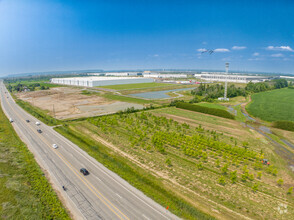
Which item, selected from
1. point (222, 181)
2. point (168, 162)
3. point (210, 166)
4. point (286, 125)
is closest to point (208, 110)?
point (286, 125)

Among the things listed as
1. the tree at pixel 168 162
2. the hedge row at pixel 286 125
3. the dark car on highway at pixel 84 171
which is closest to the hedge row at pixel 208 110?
the hedge row at pixel 286 125

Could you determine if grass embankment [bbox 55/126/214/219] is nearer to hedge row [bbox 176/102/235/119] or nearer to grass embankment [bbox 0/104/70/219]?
grass embankment [bbox 0/104/70/219]

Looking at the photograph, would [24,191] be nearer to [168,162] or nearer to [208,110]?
[168,162]

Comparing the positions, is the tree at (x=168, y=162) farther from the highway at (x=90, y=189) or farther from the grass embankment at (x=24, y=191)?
the grass embankment at (x=24, y=191)

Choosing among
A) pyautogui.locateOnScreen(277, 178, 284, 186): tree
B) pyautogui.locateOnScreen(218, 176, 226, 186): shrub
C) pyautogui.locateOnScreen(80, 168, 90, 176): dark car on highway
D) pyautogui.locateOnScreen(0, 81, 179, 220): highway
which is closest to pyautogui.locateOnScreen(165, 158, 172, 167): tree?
pyautogui.locateOnScreen(0, 81, 179, 220): highway

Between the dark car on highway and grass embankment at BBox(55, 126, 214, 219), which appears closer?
grass embankment at BBox(55, 126, 214, 219)

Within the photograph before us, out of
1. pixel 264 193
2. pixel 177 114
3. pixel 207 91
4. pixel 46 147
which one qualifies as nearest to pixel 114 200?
pixel 264 193
